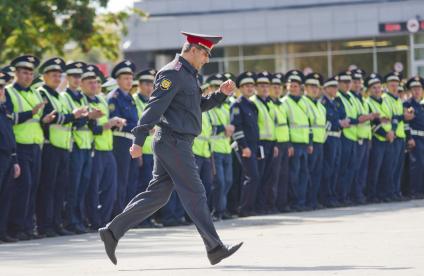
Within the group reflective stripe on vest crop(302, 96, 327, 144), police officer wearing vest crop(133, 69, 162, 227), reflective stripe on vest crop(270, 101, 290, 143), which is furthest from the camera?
reflective stripe on vest crop(302, 96, 327, 144)

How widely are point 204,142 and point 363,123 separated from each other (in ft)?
14.9

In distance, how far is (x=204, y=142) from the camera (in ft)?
60.3

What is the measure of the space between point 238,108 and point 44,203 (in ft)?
14.5

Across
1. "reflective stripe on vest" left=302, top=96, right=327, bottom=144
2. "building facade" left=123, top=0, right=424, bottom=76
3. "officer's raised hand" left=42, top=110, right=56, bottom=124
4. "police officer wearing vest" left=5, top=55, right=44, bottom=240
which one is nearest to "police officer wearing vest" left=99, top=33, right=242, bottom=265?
"police officer wearing vest" left=5, top=55, right=44, bottom=240

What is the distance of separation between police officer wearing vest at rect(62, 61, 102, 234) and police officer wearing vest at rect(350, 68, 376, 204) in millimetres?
6703

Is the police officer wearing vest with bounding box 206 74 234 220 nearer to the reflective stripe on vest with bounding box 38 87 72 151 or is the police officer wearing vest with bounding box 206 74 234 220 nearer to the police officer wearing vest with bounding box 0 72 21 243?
the reflective stripe on vest with bounding box 38 87 72 151

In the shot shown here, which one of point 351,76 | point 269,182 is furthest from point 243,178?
point 351,76

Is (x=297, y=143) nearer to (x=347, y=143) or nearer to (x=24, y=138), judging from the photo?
(x=347, y=143)

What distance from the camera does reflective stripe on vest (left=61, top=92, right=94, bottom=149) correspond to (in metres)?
16.3

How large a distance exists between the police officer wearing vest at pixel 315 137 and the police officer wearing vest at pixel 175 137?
31.5 feet


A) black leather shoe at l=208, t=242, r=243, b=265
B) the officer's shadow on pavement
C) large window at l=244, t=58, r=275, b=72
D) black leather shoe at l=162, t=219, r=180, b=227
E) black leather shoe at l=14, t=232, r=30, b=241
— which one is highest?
large window at l=244, t=58, r=275, b=72

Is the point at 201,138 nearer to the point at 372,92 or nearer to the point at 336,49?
the point at 372,92

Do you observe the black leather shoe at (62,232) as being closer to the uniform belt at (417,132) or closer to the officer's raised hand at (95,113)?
the officer's raised hand at (95,113)

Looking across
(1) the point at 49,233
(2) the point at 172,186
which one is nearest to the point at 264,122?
(1) the point at 49,233
